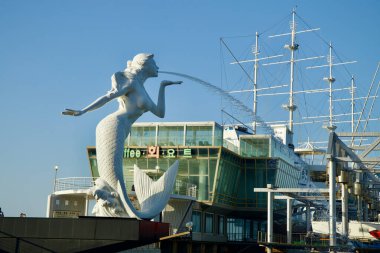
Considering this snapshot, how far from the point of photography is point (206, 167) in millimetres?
46125

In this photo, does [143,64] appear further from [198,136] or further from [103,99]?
[198,136]

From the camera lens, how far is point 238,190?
51.3 m

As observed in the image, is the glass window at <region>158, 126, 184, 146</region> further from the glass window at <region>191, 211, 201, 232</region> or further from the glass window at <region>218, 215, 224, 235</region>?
the glass window at <region>218, 215, 224, 235</region>

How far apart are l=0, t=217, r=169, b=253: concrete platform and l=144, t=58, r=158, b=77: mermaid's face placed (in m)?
7.09

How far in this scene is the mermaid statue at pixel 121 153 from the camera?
80.5 feet

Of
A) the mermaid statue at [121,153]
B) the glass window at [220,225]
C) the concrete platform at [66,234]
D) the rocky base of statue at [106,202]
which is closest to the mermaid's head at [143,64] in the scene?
the mermaid statue at [121,153]

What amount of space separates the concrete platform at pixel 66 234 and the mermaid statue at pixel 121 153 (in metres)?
2.06

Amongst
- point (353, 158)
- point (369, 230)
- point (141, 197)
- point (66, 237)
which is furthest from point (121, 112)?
point (369, 230)

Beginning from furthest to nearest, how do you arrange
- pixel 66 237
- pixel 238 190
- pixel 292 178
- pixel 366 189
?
1. pixel 292 178
2. pixel 238 190
3. pixel 366 189
4. pixel 66 237

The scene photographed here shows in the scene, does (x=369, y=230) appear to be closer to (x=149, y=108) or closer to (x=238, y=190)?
(x=238, y=190)

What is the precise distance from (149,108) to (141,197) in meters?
3.69

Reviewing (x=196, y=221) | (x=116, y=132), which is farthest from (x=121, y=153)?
(x=196, y=221)

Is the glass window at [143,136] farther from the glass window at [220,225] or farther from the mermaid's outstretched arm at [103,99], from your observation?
the mermaid's outstretched arm at [103,99]

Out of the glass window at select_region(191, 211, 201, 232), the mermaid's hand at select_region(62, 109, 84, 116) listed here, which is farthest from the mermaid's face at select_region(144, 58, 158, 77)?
the glass window at select_region(191, 211, 201, 232)
